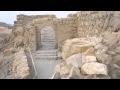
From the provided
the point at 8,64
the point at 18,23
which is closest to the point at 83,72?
the point at 8,64

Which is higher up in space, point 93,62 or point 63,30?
point 63,30

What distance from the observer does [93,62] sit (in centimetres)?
511

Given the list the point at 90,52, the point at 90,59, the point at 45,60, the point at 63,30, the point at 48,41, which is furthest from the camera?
the point at 48,41

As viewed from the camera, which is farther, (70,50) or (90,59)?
(70,50)

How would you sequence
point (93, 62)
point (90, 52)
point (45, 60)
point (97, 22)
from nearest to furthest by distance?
point (93, 62), point (90, 52), point (97, 22), point (45, 60)

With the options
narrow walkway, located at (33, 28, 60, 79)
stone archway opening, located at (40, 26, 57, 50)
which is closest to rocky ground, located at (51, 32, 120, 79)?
narrow walkway, located at (33, 28, 60, 79)

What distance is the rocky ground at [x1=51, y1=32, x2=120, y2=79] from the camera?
15.0 feet

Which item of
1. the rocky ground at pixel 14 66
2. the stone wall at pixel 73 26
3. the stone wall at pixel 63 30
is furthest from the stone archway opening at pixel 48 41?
the rocky ground at pixel 14 66

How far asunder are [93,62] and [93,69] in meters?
0.46

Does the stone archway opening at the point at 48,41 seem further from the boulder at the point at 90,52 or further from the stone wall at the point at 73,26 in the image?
the boulder at the point at 90,52

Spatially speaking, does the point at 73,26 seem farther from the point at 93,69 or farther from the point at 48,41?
the point at 93,69

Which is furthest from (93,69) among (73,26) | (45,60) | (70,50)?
(73,26)

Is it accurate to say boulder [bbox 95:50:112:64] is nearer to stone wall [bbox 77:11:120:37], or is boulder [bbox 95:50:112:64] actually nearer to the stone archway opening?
stone wall [bbox 77:11:120:37]
